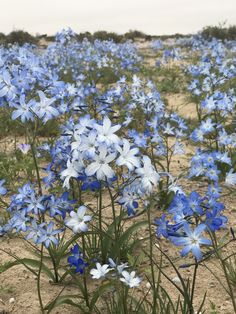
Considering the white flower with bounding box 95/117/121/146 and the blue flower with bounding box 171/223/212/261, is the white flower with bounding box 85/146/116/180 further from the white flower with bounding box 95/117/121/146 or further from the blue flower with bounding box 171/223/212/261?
the blue flower with bounding box 171/223/212/261

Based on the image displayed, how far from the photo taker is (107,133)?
2.46 metres

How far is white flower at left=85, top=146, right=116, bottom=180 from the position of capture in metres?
2.34

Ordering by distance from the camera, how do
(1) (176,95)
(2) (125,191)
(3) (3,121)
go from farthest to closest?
(1) (176,95) → (3) (3,121) → (2) (125,191)

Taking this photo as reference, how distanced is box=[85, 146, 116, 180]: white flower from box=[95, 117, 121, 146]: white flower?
6 cm

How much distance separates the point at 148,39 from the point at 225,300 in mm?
35744

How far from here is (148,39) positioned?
124 ft

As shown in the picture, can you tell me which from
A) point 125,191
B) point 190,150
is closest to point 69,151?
point 125,191

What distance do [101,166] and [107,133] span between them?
0.61ft

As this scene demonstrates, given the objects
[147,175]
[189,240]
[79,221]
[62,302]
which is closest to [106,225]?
[62,302]

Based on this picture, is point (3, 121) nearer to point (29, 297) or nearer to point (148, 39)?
point (29, 297)

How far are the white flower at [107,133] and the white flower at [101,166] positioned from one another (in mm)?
65

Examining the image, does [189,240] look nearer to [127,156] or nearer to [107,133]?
[127,156]

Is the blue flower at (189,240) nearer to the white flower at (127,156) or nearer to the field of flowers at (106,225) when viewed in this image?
the field of flowers at (106,225)

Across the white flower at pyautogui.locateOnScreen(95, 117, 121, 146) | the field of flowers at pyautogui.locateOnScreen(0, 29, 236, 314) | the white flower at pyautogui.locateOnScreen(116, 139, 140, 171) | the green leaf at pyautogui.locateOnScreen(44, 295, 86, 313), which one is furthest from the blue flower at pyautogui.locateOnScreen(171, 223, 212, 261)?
the green leaf at pyautogui.locateOnScreen(44, 295, 86, 313)
